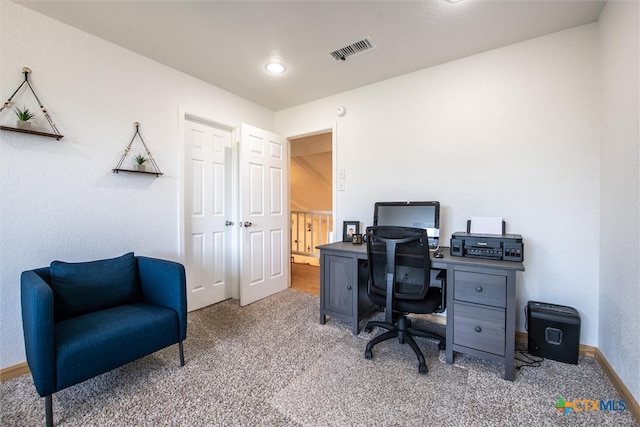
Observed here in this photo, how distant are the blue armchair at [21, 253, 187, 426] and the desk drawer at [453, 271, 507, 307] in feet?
6.26

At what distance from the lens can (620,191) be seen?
5.16 feet

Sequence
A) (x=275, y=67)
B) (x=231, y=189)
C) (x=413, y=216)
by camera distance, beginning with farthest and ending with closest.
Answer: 1. (x=231, y=189)
2. (x=275, y=67)
3. (x=413, y=216)

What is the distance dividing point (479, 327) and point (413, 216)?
0.99 meters

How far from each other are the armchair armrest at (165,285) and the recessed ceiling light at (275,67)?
1.92 meters

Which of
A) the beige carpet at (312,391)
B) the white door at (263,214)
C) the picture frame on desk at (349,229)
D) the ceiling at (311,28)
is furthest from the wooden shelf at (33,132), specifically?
the picture frame on desk at (349,229)

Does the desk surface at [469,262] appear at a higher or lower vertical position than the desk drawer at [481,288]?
A: higher

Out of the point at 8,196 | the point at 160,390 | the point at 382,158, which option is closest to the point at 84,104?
the point at 8,196

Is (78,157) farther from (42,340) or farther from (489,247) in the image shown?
(489,247)

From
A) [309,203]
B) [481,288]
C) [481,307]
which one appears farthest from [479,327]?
[309,203]

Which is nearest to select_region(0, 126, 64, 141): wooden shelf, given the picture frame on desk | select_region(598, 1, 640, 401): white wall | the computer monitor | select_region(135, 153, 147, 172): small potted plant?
select_region(135, 153, 147, 172): small potted plant

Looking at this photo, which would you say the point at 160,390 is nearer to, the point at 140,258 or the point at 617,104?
the point at 140,258

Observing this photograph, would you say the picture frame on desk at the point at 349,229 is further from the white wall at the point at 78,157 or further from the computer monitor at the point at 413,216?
the white wall at the point at 78,157

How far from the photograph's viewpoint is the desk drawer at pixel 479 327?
1693 mm

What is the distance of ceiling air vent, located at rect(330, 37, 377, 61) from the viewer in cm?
213
